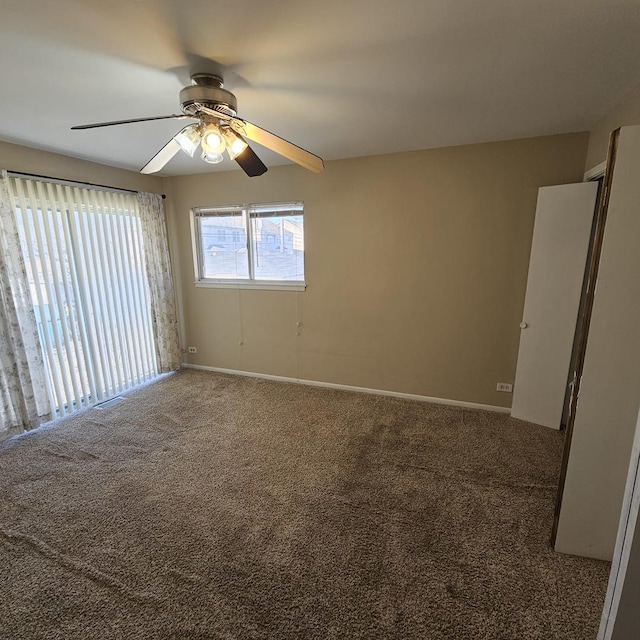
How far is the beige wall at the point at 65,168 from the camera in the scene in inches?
108

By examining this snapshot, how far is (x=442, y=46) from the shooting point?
58.6 inches

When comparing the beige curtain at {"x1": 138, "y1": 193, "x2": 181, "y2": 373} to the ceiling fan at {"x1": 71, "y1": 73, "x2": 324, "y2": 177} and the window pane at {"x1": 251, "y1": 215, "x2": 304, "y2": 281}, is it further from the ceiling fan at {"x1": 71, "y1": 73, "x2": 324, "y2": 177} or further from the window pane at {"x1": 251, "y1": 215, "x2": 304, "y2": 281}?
the ceiling fan at {"x1": 71, "y1": 73, "x2": 324, "y2": 177}

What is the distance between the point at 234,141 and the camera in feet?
5.98

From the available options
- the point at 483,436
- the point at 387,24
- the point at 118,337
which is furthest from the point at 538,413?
the point at 118,337

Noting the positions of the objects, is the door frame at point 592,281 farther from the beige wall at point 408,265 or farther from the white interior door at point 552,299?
the beige wall at point 408,265

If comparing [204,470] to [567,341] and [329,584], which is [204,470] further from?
[567,341]

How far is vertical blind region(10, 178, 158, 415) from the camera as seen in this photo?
2.93 metres

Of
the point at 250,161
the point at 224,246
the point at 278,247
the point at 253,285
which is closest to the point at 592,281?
the point at 250,161

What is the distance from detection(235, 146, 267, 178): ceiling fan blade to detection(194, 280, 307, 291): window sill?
1806mm

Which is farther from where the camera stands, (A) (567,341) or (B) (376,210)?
(B) (376,210)

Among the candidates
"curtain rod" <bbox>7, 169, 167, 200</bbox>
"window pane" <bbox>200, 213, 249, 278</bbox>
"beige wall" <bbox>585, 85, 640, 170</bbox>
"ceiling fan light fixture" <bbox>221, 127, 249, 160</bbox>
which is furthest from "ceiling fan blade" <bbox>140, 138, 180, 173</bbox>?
"beige wall" <bbox>585, 85, 640, 170</bbox>

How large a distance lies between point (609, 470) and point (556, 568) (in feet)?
1.85

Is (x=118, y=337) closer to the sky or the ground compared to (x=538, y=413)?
closer to the sky


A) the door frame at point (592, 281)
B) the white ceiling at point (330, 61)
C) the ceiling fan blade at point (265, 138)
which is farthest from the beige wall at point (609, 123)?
the ceiling fan blade at point (265, 138)
